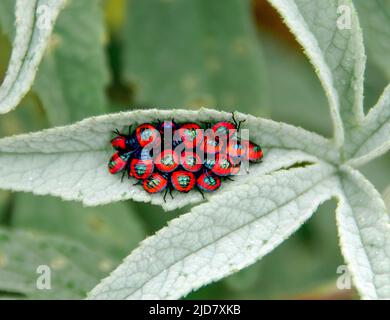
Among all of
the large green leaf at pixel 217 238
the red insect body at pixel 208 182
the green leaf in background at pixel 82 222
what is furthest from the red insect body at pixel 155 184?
the green leaf in background at pixel 82 222

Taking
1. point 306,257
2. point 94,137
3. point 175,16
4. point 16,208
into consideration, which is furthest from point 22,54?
point 306,257

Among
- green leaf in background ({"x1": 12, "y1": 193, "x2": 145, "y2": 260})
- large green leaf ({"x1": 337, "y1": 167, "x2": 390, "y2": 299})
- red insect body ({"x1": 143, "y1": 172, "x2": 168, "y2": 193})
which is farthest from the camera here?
green leaf in background ({"x1": 12, "y1": 193, "x2": 145, "y2": 260})

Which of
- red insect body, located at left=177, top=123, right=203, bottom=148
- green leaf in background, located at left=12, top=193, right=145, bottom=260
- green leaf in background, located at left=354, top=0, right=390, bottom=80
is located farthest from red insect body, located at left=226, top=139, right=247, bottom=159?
green leaf in background, located at left=12, top=193, right=145, bottom=260

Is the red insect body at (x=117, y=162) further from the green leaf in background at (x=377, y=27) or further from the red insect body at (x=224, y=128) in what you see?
the green leaf in background at (x=377, y=27)

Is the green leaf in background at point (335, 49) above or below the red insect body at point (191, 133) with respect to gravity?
above

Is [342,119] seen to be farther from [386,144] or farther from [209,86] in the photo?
[209,86]

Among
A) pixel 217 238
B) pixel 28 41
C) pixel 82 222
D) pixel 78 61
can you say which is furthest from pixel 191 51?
pixel 217 238

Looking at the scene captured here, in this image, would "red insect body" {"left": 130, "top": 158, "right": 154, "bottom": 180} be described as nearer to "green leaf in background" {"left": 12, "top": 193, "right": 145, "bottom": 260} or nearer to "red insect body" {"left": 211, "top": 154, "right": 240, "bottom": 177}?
"red insect body" {"left": 211, "top": 154, "right": 240, "bottom": 177}
